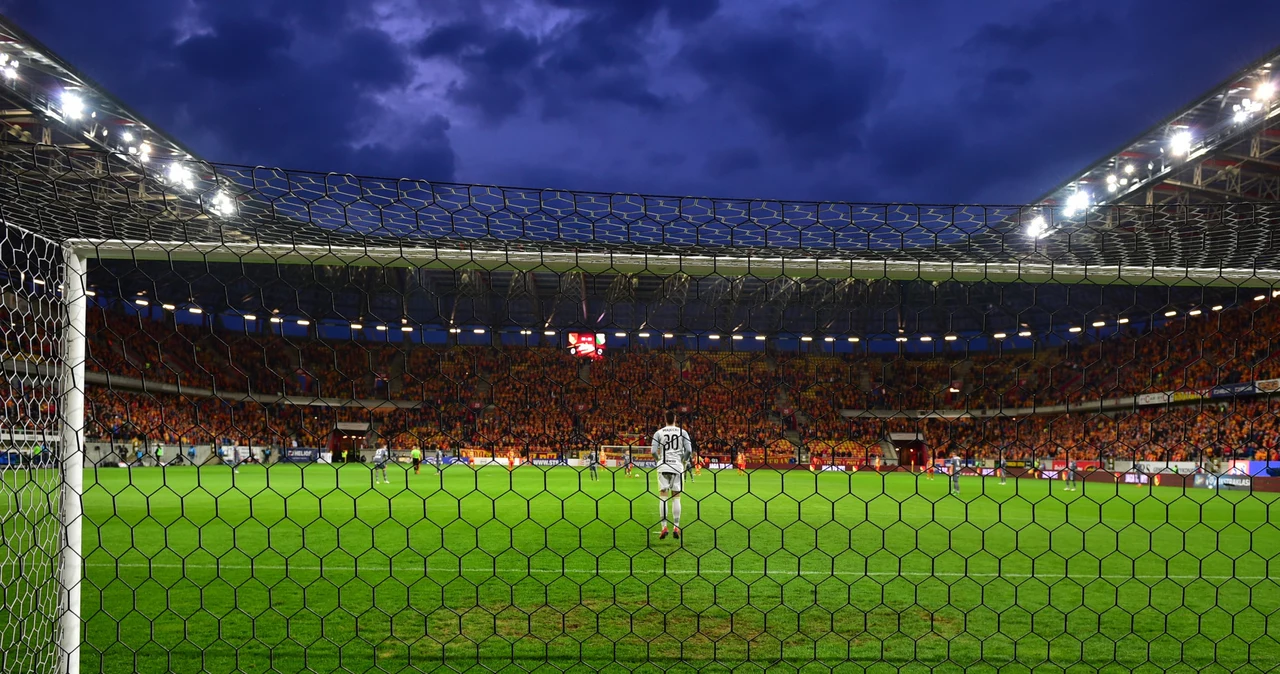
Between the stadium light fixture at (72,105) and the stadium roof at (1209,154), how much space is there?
70.5ft

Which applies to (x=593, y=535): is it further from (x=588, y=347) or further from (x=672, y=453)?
(x=588, y=347)

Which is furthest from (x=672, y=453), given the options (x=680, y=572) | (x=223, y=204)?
(x=223, y=204)

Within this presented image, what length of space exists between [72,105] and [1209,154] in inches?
1037

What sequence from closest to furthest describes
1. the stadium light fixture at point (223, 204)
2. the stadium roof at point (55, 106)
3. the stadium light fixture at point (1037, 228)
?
the stadium light fixture at point (223, 204) → the stadium light fixture at point (1037, 228) → the stadium roof at point (55, 106)

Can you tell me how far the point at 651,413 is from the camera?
30312 mm

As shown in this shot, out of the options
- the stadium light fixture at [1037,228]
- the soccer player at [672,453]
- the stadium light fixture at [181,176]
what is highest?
the stadium light fixture at [181,176]

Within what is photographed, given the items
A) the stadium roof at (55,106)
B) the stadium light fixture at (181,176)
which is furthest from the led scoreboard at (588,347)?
the stadium roof at (55,106)

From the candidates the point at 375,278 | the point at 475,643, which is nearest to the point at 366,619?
the point at 475,643

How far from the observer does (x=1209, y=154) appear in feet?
66.2

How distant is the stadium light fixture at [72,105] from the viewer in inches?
706

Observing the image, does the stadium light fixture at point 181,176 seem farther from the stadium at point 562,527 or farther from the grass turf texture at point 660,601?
the grass turf texture at point 660,601

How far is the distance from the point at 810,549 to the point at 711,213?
624 centimetres

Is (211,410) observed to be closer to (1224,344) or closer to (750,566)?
(750,566)

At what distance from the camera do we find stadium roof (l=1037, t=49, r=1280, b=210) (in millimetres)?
18250
